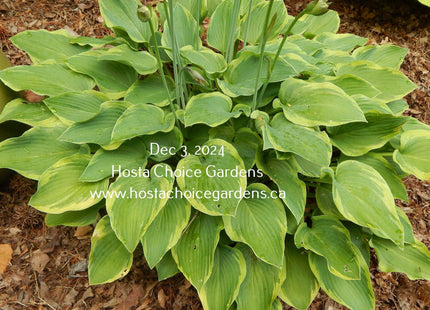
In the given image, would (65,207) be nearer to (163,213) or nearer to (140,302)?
(163,213)

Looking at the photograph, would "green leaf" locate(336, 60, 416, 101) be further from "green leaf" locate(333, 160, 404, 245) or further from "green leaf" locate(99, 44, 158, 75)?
"green leaf" locate(99, 44, 158, 75)

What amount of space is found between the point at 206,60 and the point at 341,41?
1.10 metres

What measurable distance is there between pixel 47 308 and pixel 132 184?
849 mm

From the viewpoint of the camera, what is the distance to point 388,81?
2.05 m

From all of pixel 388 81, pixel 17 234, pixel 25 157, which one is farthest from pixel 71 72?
pixel 388 81

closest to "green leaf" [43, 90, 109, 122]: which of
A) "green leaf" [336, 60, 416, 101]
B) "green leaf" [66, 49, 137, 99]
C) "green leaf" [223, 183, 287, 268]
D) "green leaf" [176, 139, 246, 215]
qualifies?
"green leaf" [66, 49, 137, 99]

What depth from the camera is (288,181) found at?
1.62 m

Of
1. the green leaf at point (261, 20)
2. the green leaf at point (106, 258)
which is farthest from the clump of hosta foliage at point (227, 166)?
the green leaf at point (261, 20)

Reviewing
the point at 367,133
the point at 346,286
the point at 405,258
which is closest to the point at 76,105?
the point at 367,133

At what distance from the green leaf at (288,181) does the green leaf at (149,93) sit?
0.65 m

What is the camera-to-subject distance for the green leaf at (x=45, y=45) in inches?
79.2

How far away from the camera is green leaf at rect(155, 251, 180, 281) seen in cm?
166

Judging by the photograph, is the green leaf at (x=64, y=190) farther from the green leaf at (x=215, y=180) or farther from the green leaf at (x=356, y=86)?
the green leaf at (x=356, y=86)

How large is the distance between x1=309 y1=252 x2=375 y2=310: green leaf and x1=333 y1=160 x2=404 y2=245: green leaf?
309 mm
